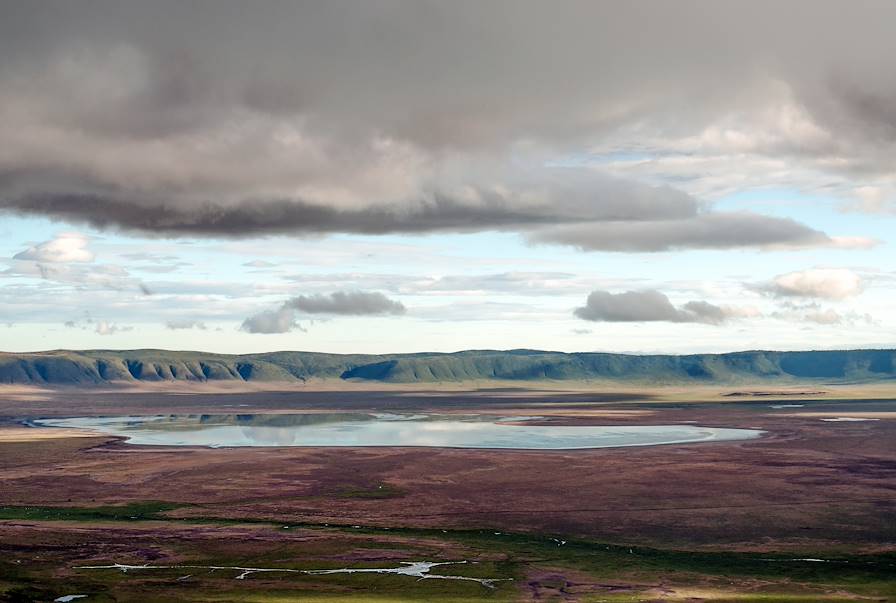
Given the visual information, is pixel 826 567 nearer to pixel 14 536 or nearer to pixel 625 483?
pixel 625 483

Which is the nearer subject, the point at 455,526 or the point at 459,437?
the point at 455,526

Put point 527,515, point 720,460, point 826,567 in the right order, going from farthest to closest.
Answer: point 720,460
point 527,515
point 826,567

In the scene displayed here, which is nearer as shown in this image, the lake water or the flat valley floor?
the flat valley floor

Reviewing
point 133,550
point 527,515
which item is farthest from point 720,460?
point 133,550

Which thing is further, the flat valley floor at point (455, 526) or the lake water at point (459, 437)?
the lake water at point (459, 437)

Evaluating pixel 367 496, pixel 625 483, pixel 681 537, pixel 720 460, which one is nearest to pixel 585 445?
pixel 720 460

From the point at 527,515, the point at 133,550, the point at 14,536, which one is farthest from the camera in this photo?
the point at 527,515

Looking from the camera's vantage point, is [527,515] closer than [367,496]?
Yes
